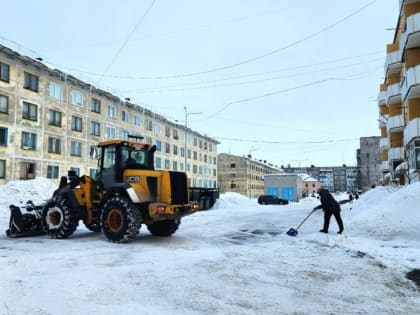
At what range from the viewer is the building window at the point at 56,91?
35219 mm

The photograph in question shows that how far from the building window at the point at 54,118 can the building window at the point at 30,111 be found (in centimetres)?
159

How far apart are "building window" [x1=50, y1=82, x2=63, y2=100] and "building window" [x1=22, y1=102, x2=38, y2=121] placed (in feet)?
8.44

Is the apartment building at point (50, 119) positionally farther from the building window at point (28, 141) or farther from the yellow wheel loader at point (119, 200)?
the yellow wheel loader at point (119, 200)

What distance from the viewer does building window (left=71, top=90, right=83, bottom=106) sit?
3794cm

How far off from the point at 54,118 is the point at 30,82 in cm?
397

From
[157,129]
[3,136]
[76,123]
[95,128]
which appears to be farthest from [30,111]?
[157,129]

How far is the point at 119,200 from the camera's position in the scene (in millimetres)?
10633

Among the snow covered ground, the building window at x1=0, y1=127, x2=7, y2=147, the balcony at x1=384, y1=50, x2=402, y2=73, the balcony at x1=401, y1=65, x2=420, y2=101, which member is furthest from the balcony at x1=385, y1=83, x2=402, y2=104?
the building window at x1=0, y1=127, x2=7, y2=147

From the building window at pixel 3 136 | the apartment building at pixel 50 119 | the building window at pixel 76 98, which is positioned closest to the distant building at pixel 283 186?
the apartment building at pixel 50 119

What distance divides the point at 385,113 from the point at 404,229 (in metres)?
38.0

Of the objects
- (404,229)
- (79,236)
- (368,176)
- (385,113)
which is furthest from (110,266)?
(368,176)

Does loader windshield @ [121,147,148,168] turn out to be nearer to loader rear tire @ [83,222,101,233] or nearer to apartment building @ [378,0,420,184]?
loader rear tire @ [83,222,101,233]

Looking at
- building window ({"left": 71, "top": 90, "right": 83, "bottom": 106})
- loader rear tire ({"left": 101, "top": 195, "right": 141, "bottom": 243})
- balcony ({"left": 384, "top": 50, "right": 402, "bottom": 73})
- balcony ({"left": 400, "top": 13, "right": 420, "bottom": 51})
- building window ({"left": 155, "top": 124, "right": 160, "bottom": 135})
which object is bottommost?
loader rear tire ({"left": 101, "top": 195, "right": 141, "bottom": 243})

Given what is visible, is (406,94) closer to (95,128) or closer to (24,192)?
(24,192)
